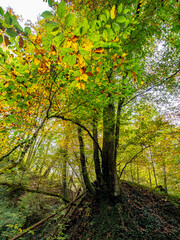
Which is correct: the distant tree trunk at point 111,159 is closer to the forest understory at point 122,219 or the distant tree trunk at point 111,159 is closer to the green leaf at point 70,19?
the forest understory at point 122,219

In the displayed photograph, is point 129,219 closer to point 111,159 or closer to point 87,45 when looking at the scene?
point 111,159

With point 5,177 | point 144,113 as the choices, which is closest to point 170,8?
point 144,113

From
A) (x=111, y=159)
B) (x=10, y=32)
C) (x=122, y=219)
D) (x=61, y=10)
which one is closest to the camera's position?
(x=61, y=10)

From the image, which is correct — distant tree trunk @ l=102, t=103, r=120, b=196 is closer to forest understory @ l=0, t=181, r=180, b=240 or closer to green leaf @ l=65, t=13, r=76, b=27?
forest understory @ l=0, t=181, r=180, b=240

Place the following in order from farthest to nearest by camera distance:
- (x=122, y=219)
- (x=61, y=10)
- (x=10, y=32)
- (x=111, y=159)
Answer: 1. (x=111, y=159)
2. (x=122, y=219)
3. (x=10, y=32)
4. (x=61, y=10)

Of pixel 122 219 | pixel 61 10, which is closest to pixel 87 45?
pixel 61 10

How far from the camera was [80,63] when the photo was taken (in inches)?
35.2

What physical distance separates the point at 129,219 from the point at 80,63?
531 centimetres

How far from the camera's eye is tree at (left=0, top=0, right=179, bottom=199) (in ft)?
2.79

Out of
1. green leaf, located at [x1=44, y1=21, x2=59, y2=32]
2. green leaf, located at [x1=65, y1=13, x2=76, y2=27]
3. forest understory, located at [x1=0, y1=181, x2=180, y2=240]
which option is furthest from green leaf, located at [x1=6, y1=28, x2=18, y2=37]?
forest understory, located at [x1=0, y1=181, x2=180, y2=240]

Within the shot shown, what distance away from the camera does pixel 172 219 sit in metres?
3.97

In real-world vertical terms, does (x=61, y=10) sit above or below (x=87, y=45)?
above

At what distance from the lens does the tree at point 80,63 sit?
850mm

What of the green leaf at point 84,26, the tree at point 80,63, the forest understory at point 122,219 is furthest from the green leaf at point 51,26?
the forest understory at point 122,219
